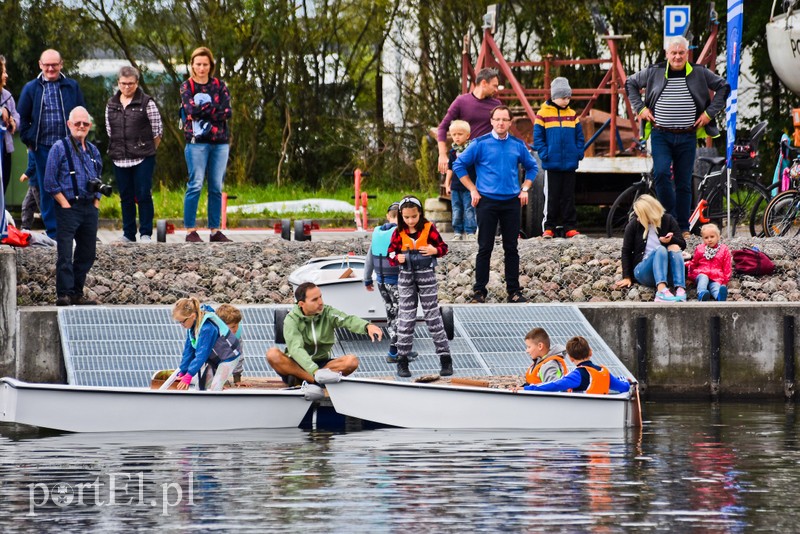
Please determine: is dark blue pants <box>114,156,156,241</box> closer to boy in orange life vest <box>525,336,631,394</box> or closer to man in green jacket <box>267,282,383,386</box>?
man in green jacket <box>267,282,383,386</box>

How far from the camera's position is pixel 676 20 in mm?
20938

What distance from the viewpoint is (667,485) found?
10.2 metres

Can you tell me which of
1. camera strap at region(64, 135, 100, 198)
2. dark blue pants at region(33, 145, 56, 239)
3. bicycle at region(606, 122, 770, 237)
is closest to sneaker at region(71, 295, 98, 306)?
camera strap at region(64, 135, 100, 198)

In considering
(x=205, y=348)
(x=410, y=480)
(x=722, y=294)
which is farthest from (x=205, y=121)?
(x=410, y=480)

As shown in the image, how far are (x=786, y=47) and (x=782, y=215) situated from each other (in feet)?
16.8

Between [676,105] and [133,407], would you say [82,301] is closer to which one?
[133,407]

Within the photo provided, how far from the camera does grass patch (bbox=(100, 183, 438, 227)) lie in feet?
83.0

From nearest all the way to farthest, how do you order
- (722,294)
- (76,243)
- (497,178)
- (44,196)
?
(497,178), (76,243), (722,294), (44,196)

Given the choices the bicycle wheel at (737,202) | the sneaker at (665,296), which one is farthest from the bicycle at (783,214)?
the sneaker at (665,296)

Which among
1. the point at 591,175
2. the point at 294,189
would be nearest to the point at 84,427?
the point at 591,175

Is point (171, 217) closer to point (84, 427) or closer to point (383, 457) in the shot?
point (84, 427)

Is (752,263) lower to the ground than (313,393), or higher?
higher

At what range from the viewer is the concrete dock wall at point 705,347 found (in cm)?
1511

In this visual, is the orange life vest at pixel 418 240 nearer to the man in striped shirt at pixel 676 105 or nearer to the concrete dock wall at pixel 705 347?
the concrete dock wall at pixel 705 347
